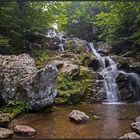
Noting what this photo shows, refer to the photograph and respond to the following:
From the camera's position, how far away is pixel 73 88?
10805 mm

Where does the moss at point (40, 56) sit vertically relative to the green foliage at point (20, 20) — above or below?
below

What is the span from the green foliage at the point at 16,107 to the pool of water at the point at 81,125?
0.70 ft

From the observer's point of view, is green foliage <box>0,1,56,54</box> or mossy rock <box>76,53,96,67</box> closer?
green foliage <box>0,1,56,54</box>

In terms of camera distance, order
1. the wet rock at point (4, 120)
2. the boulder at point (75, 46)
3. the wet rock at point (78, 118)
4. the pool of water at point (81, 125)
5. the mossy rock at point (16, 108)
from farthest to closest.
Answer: the boulder at point (75, 46) → the mossy rock at point (16, 108) → the wet rock at point (78, 118) → the wet rock at point (4, 120) → the pool of water at point (81, 125)

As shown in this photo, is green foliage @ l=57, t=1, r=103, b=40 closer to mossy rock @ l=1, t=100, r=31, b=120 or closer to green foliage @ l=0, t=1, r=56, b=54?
green foliage @ l=0, t=1, r=56, b=54

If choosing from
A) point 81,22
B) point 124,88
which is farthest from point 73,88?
point 81,22

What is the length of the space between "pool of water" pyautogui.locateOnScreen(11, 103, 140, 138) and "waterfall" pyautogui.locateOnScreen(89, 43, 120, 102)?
9.46 feet

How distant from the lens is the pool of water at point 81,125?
580 cm

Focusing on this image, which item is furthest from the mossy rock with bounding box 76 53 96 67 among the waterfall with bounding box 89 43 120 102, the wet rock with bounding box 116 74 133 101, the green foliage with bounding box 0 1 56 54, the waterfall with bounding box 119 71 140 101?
the green foliage with bounding box 0 1 56 54

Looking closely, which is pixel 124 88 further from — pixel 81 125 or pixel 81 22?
pixel 81 22

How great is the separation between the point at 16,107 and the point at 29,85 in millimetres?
786

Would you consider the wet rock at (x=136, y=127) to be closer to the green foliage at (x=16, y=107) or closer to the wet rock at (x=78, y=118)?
the wet rock at (x=78, y=118)

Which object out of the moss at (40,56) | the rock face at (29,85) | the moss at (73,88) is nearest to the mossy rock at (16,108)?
the rock face at (29,85)

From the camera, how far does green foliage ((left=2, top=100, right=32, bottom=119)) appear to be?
720 cm
